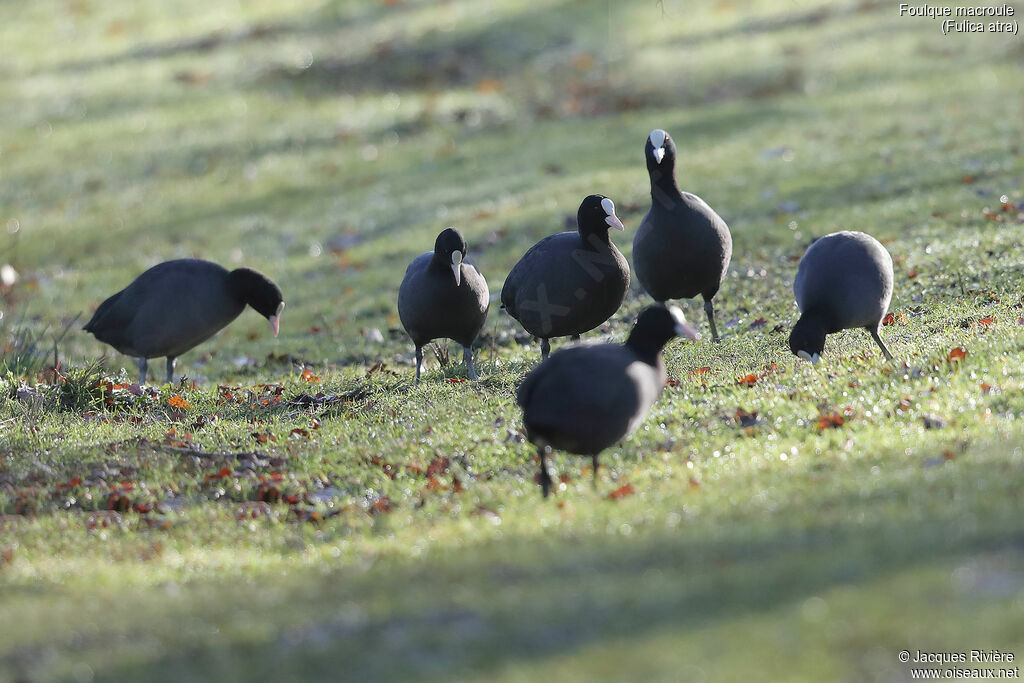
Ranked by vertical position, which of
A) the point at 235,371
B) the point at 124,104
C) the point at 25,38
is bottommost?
the point at 235,371

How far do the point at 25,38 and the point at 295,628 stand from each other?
39287mm

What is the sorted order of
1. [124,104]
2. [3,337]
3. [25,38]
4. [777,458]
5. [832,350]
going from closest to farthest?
[777,458]
[832,350]
[3,337]
[124,104]
[25,38]

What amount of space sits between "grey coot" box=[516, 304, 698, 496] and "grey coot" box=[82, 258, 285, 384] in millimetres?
6800

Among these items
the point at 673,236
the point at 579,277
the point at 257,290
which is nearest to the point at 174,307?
the point at 257,290

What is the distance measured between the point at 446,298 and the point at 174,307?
3.74m

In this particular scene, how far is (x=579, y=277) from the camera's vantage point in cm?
1218

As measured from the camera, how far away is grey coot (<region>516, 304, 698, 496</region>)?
8070 millimetres

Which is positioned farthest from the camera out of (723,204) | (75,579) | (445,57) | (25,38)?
(25,38)

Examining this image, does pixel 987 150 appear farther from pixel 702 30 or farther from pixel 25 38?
pixel 25 38

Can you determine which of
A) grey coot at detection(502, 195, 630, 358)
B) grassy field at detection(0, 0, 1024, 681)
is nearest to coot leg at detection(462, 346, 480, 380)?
grassy field at detection(0, 0, 1024, 681)

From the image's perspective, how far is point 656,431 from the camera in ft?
32.0

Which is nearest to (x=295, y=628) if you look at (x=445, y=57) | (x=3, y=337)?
(x=3, y=337)

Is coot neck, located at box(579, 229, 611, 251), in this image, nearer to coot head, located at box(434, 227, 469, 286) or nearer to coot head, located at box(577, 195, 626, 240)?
coot head, located at box(577, 195, 626, 240)

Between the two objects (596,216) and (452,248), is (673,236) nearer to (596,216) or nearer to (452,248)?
(596,216)
